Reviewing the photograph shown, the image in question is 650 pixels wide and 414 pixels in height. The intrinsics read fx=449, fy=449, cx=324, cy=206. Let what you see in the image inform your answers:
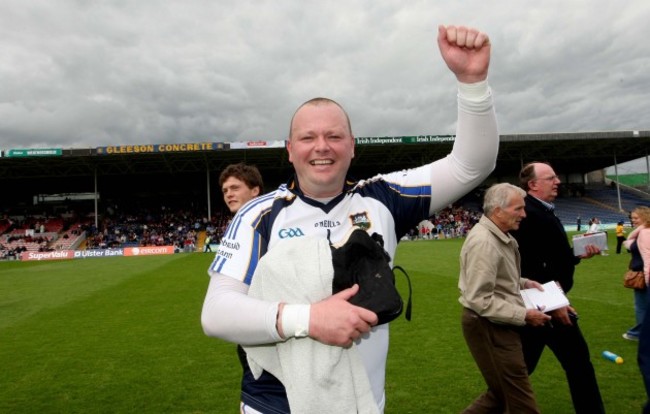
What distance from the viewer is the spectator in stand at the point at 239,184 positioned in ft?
14.1

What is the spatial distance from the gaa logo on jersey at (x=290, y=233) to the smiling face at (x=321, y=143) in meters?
0.20

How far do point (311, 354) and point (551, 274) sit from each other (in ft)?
10.5

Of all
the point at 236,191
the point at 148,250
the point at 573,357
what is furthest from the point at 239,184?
the point at 148,250

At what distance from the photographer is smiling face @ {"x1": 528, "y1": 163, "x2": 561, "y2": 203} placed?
13.0 feet

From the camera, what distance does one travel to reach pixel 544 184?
397 centimetres

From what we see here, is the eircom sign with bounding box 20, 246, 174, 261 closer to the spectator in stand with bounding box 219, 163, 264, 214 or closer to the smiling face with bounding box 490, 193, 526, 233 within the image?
the spectator in stand with bounding box 219, 163, 264, 214

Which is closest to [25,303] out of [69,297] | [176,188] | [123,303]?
[69,297]

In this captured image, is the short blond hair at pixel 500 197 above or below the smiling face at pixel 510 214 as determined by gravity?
above

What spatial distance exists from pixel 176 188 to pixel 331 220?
175ft

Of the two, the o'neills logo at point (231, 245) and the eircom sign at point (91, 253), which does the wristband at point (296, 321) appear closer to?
the o'neills logo at point (231, 245)

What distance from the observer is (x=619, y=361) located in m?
5.73

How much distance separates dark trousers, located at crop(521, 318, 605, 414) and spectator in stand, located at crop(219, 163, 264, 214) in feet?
9.00

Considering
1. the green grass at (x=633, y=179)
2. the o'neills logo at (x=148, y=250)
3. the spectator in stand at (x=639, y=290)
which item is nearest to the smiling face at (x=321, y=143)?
the spectator in stand at (x=639, y=290)

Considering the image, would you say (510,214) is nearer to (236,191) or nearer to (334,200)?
(334,200)
